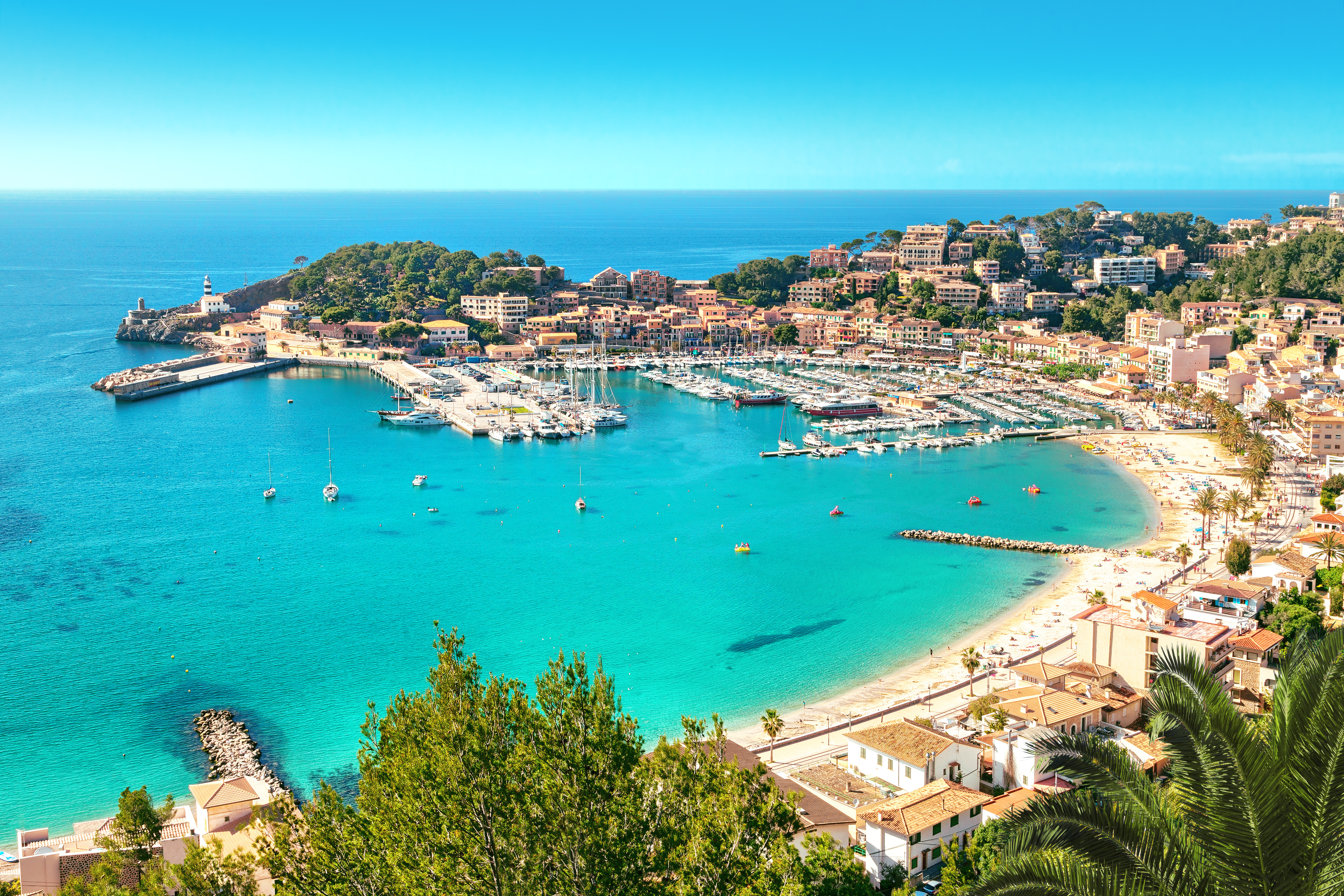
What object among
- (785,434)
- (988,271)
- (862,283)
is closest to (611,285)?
(862,283)

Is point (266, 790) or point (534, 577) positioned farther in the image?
point (534, 577)

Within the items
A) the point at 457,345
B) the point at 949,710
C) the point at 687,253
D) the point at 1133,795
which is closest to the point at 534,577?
the point at 949,710

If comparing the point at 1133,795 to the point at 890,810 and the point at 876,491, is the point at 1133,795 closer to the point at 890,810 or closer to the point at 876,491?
the point at 890,810

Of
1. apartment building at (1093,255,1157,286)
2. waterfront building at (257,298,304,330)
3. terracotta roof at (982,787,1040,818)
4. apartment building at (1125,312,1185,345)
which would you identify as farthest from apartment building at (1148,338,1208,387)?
waterfront building at (257,298,304,330)

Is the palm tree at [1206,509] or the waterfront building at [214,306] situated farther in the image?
the waterfront building at [214,306]

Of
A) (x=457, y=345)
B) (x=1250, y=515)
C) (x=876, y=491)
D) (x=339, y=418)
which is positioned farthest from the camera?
(x=457, y=345)

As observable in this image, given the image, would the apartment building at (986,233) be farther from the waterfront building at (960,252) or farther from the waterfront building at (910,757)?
the waterfront building at (910,757)

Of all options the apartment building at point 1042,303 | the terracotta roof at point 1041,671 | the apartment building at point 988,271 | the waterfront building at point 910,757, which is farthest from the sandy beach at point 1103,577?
the apartment building at point 988,271

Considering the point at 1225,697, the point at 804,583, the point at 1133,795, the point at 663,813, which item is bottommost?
the point at 804,583
